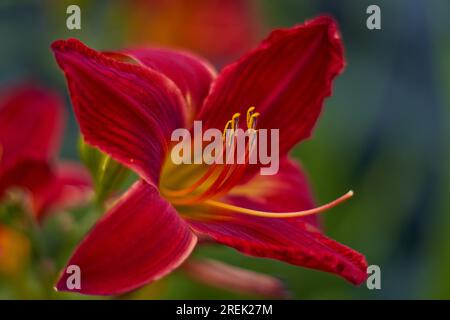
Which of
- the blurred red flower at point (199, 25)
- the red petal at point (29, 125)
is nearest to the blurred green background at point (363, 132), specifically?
the blurred red flower at point (199, 25)

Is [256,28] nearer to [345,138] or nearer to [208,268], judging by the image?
[345,138]

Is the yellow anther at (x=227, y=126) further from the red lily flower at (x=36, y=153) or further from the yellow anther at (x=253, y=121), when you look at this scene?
the red lily flower at (x=36, y=153)

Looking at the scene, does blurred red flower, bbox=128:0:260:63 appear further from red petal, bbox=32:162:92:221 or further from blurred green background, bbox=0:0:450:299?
red petal, bbox=32:162:92:221

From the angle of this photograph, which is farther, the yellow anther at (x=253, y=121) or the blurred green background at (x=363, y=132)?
the blurred green background at (x=363, y=132)

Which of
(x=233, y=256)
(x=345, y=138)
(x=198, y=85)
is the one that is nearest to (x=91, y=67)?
(x=198, y=85)
